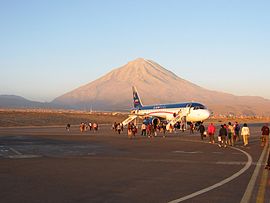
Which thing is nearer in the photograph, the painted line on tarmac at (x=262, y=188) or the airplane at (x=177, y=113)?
the painted line on tarmac at (x=262, y=188)

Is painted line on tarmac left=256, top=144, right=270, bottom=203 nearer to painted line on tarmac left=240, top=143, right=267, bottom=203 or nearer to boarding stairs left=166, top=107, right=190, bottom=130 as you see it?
painted line on tarmac left=240, top=143, right=267, bottom=203

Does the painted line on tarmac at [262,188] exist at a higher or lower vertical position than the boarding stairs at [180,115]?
lower

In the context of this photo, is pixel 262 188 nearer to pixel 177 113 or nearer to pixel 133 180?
pixel 133 180

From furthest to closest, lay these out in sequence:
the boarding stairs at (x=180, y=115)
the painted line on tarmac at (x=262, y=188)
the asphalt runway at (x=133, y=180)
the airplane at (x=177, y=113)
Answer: the boarding stairs at (x=180, y=115) < the airplane at (x=177, y=113) < the asphalt runway at (x=133, y=180) < the painted line on tarmac at (x=262, y=188)

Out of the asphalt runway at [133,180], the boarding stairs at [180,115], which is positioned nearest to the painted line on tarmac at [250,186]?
the asphalt runway at [133,180]

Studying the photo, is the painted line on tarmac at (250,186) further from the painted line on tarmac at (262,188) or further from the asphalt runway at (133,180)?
the painted line on tarmac at (262,188)

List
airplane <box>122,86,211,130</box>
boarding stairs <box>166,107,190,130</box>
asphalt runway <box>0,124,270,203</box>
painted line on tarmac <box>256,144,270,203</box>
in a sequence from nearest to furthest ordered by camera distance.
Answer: painted line on tarmac <box>256,144,270,203</box>, asphalt runway <box>0,124,270,203</box>, airplane <box>122,86,211,130</box>, boarding stairs <box>166,107,190,130</box>

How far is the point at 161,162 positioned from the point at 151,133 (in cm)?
2473

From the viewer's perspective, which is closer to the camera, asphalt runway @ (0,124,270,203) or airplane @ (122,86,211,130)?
asphalt runway @ (0,124,270,203)

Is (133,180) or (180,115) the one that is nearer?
(133,180)

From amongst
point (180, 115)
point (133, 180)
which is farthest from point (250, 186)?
point (180, 115)

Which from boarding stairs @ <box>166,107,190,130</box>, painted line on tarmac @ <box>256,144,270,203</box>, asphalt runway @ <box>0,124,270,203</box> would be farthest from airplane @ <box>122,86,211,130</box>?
painted line on tarmac @ <box>256,144,270,203</box>

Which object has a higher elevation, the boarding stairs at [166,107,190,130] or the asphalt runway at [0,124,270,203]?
the boarding stairs at [166,107,190,130]

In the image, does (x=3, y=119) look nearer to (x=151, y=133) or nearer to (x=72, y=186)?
(x=151, y=133)
